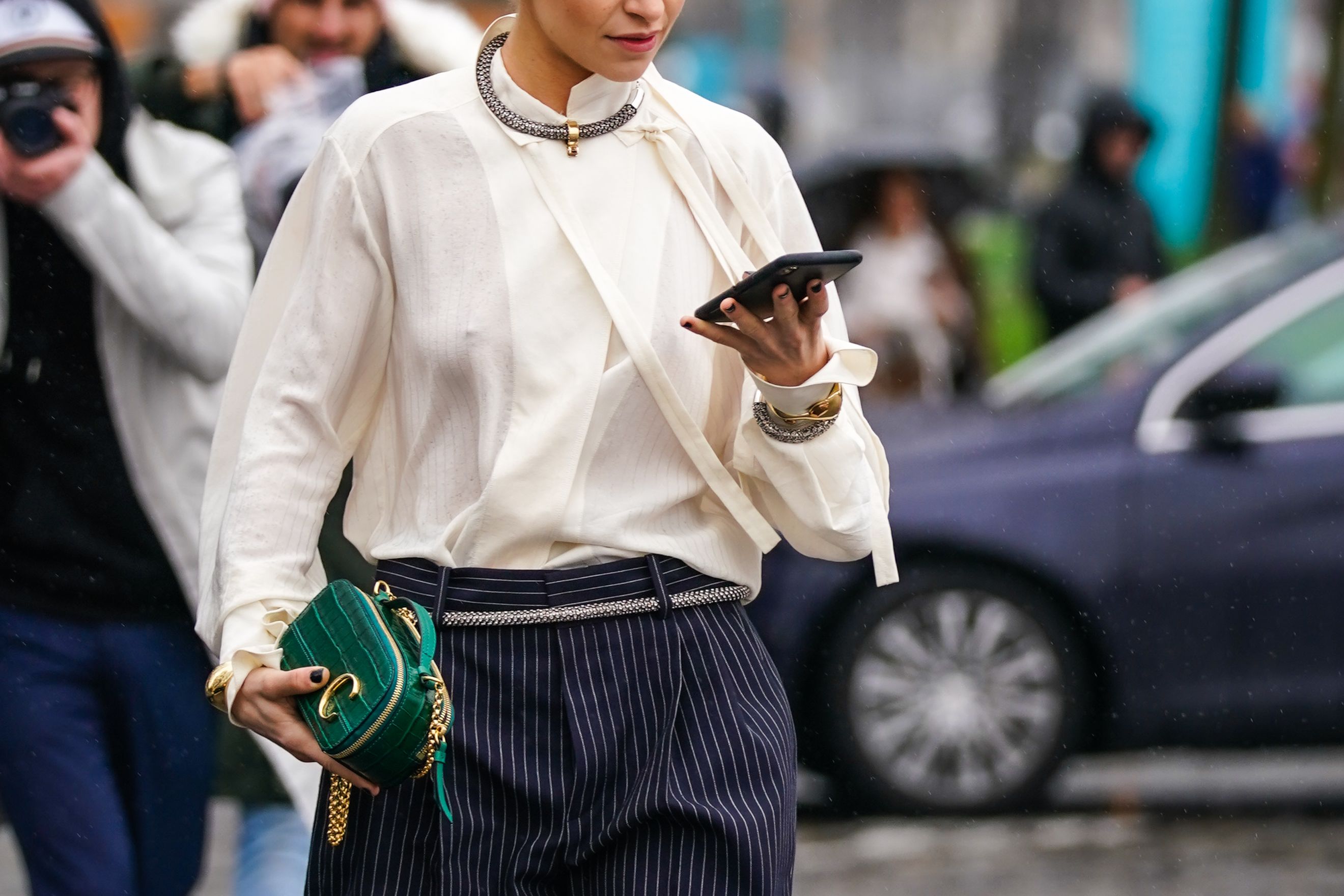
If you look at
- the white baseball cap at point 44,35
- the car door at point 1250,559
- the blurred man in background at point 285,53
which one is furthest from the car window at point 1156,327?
the white baseball cap at point 44,35

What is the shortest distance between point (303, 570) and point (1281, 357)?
4760 mm

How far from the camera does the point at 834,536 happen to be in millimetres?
2500

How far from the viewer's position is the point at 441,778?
2318 mm

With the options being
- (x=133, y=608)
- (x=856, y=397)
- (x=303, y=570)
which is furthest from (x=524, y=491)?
(x=133, y=608)

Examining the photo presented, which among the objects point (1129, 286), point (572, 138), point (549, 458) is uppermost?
point (1129, 286)

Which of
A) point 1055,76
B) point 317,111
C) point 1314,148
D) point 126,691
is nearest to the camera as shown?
point 126,691

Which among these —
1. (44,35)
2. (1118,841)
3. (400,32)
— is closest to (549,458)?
(44,35)

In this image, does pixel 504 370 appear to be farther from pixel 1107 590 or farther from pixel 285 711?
pixel 1107 590

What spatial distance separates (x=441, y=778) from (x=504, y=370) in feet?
1.53

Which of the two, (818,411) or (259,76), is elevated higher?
(259,76)

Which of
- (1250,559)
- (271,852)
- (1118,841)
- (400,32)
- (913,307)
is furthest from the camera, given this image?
(913,307)

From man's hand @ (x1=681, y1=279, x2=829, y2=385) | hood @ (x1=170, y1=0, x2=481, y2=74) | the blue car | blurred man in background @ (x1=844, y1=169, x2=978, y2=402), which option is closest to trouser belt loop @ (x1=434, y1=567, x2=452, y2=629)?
man's hand @ (x1=681, y1=279, x2=829, y2=385)

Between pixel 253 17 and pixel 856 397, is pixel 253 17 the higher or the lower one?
the higher one

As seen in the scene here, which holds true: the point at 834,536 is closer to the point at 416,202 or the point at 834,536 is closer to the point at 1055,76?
the point at 416,202
